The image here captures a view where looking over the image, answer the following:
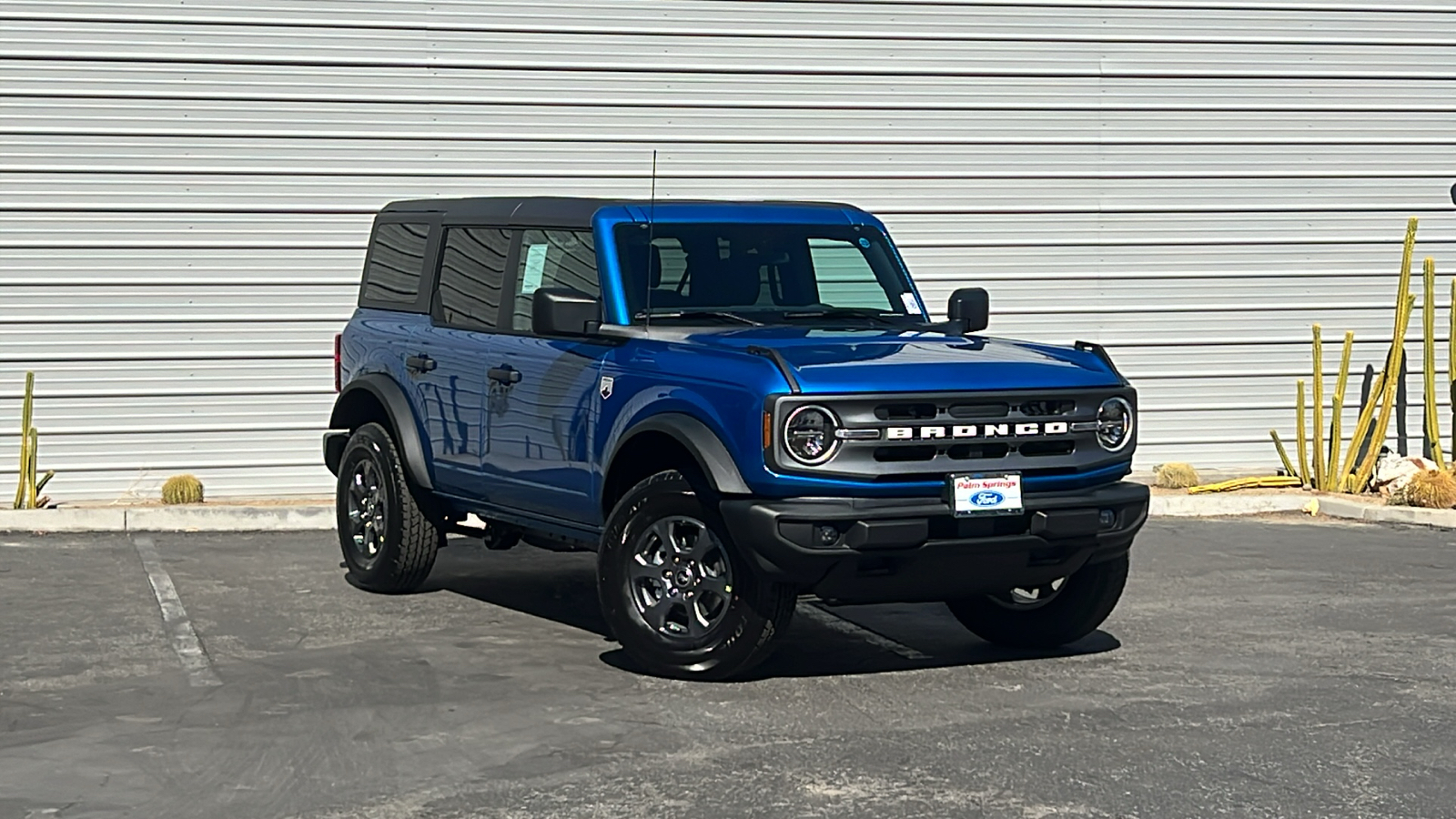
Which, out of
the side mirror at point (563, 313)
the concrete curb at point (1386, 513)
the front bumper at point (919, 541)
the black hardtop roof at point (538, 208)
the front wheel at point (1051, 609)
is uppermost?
the black hardtop roof at point (538, 208)

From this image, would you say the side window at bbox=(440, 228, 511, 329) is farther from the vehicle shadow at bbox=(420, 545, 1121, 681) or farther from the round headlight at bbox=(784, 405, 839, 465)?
the round headlight at bbox=(784, 405, 839, 465)

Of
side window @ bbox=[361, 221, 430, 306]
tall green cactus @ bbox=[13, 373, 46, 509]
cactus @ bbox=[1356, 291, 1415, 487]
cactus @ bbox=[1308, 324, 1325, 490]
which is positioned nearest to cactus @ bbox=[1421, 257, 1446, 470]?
cactus @ bbox=[1356, 291, 1415, 487]

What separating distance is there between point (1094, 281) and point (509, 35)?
15.4ft

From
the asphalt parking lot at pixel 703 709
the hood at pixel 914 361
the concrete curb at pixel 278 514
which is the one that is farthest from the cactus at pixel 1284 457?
the hood at pixel 914 361

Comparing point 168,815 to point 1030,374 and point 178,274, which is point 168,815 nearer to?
point 1030,374

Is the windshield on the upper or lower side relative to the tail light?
upper

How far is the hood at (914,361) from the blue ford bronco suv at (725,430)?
14 millimetres

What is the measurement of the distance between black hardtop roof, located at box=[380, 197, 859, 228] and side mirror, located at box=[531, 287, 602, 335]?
585mm

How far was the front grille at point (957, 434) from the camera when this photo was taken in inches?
315

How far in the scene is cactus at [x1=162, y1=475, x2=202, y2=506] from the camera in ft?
46.0

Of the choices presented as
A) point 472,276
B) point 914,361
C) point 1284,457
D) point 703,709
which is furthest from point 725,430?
point 1284,457

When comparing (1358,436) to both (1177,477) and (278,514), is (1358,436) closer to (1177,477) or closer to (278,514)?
(1177,477)

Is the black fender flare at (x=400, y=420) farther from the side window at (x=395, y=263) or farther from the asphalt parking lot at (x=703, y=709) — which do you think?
the asphalt parking lot at (x=703, y=709)

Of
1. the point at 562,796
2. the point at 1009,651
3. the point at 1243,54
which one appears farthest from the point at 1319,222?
the point at 562,796
